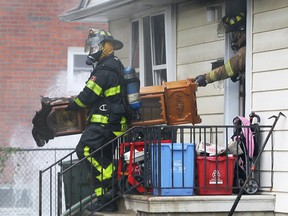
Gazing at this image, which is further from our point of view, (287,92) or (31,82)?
(31,82)

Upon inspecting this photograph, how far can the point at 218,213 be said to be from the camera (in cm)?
934

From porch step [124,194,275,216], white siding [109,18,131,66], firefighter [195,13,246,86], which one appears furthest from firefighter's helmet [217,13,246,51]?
white siding [109,18,131,66]

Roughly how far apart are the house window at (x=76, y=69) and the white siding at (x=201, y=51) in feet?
23.2

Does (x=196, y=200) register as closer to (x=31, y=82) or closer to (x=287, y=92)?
(x=287, y=92)

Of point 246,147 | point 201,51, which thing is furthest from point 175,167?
point 201,51

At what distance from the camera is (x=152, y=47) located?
1270 centimetres

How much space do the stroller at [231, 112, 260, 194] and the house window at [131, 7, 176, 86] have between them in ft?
7.72

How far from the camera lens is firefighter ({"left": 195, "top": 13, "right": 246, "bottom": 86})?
1038cm

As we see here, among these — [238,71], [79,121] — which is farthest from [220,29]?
[79,121]

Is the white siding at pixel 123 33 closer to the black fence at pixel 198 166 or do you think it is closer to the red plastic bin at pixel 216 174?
the black fence at pixel 198 166

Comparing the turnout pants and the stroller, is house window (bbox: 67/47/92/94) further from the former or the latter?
the stroller

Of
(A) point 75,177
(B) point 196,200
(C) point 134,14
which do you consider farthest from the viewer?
(C) point 134,14

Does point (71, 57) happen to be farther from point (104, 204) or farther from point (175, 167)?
point (175, 167)

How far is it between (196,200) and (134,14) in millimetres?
4406
